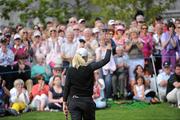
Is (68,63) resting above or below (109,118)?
above

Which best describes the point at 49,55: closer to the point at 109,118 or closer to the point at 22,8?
the point at 109,118

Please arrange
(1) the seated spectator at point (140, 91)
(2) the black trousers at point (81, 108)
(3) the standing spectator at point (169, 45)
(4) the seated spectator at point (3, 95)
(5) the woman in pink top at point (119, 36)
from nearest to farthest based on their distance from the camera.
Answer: (2) the black trousers at point (81, 108) < (4) the seated spectator at point (3, 95) < (1) the seated spectator at point (140, 91) < (3) the standing spectator at point (169, 45) < (5) the woman in pink top at point (119, 36)

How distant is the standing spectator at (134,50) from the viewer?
669 inches

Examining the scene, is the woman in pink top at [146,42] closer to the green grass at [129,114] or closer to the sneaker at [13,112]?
the green grass at [129,114]

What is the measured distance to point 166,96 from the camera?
53.2 ft

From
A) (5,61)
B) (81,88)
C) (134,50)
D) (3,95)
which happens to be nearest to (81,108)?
(81,88)

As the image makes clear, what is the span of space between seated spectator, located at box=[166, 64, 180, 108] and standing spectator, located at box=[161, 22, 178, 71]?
1.06 meters

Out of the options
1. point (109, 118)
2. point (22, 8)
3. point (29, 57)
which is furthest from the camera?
point (22, 8)

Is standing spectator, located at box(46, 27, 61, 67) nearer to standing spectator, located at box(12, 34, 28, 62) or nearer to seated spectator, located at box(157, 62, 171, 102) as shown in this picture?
standing spectator, located at box(12, 34, 28, 62)

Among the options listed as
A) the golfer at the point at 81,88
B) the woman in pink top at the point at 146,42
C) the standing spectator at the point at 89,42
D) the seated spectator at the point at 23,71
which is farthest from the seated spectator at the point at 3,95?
the golfer at the point at 81,88

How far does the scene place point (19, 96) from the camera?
51.5 feet

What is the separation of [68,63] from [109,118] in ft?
9.55

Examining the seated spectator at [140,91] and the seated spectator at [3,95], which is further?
the seated spectator at [140,91]

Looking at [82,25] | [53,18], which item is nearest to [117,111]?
[82,25]
